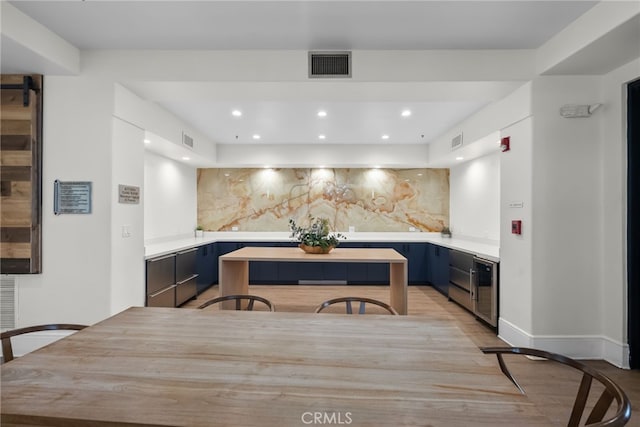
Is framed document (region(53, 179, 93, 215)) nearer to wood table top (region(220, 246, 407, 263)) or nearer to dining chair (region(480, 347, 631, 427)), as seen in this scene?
wood table top (region(220, 246, 407, 263))

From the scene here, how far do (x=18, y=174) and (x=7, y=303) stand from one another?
1177 mm

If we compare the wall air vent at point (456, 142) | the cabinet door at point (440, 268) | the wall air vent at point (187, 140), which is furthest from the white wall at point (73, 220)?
the cabinet door at point (440, 268)

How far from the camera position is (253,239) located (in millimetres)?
5777

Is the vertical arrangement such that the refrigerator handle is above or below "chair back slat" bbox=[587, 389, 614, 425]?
below

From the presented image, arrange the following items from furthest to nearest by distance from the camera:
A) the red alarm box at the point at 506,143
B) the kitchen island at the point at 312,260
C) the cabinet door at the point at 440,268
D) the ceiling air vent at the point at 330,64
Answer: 1. the cabinet door at the point at 440,268
2. the kitchen island at the point at 312,260
3. the red alarm box at the point at 506,143
4. the ceiling air vent at the point at 330,64

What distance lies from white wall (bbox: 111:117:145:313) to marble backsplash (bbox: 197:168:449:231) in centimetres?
308

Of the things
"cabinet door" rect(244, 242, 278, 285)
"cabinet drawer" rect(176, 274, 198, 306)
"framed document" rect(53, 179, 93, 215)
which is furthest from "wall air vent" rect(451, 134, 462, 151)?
"framed document" rect(53, 179, 93, 215)

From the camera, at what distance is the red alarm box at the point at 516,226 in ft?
10.0

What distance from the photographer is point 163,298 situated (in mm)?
3855

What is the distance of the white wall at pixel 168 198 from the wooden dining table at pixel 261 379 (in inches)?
148

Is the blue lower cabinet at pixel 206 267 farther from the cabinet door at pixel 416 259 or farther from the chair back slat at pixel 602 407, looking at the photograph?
the chair back slat at pixel 602 407

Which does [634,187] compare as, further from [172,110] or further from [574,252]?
[172,110]

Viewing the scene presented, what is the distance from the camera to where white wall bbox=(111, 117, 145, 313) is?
295 centimetres

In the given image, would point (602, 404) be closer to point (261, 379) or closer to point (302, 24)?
point (261, 379)
